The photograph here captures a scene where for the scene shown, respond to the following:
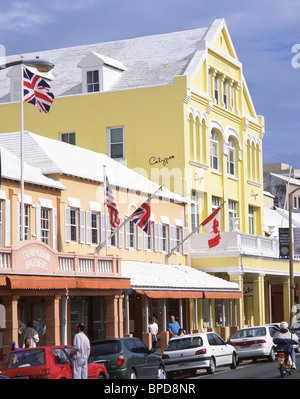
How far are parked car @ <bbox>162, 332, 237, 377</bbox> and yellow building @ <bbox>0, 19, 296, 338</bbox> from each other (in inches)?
643

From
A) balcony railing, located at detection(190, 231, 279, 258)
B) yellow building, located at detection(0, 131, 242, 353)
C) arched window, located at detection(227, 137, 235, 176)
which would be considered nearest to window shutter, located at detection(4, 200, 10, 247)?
yellow building, located at detection(0, 131, 242, 353)

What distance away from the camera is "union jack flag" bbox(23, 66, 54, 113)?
104ft

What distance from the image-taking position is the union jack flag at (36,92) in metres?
31.7

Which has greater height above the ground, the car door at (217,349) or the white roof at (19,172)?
the white roof at (19,172)

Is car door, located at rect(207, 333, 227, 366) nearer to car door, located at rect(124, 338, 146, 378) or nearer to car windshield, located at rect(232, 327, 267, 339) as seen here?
car windshield, located at rect(232, 327, 267, 339)

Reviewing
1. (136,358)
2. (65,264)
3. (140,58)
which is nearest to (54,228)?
(65,264)

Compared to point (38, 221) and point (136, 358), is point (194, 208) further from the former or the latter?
point (136, 358)

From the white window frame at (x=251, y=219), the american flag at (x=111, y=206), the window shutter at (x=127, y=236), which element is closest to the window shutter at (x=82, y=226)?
the american flag at (x=111, y=206)

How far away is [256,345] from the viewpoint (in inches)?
1341

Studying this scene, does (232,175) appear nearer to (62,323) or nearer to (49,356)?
(62,323)

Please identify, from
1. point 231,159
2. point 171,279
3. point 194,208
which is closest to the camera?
point 171,279

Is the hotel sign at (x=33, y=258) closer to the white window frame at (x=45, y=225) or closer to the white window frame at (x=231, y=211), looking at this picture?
the white window frame at (x=45, y=225)

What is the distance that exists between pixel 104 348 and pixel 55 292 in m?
6.06

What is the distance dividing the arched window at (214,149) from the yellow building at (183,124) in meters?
0.11
